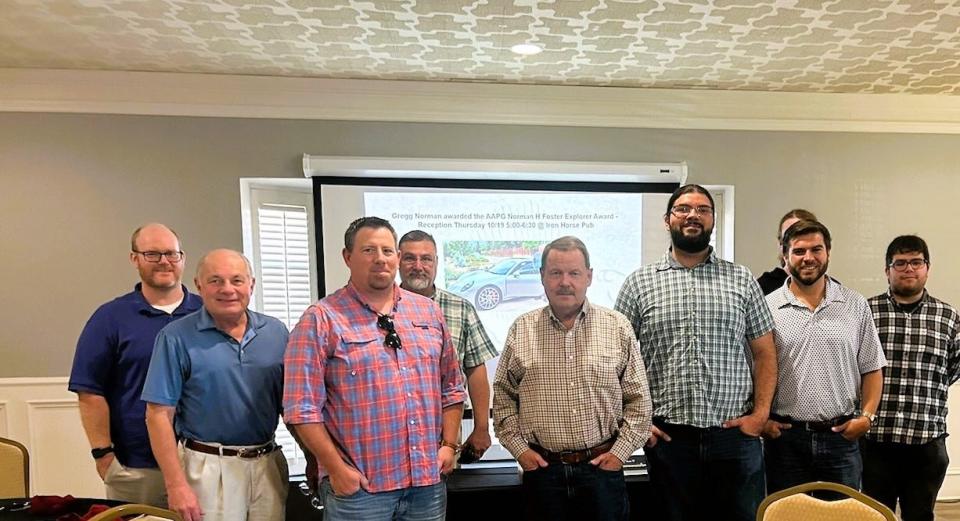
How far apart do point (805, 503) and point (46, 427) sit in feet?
Answer: 11.7

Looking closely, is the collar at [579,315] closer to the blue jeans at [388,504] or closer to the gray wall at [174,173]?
the blue jeans at [388,504]

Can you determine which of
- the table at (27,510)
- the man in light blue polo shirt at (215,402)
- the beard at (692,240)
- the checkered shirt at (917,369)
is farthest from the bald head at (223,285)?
the checkered shirt at (917,369)

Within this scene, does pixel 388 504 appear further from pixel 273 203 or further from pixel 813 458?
pixel 273 203

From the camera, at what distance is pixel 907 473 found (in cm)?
247

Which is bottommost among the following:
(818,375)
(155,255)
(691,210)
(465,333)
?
(818,375)

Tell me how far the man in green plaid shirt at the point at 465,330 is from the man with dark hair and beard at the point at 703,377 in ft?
1.92

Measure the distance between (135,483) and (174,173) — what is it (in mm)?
1769

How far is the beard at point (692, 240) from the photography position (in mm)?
1988

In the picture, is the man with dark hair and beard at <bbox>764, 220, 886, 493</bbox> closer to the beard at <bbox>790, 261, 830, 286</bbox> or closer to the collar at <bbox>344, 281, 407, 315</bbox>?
the beard at <bbox>790, 261, 830, 286</bbox>

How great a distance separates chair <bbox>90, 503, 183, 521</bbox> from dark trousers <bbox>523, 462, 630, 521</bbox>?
1.09 meters

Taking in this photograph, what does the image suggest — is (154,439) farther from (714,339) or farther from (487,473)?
(714,339)

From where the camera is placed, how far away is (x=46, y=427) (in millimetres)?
3018

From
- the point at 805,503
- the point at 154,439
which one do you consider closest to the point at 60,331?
the point at 154,439

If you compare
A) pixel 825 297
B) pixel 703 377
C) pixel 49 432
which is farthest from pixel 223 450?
pixel 825 297
